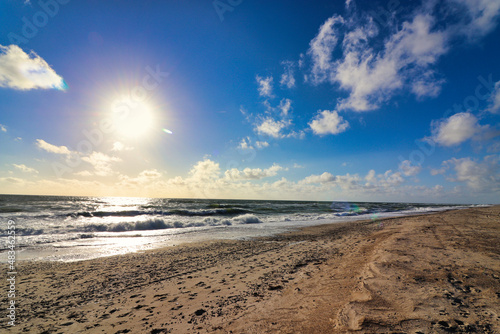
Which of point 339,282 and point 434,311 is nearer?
point 434,311

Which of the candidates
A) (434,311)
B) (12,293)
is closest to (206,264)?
(12,293)

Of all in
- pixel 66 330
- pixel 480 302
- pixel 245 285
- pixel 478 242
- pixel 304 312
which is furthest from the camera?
pixel 478 242

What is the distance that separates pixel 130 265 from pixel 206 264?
10.1ft

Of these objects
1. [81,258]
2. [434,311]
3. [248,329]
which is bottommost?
[81,258]

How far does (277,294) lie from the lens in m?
5.11

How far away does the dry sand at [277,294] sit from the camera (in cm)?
344

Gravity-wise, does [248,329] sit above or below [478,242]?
below

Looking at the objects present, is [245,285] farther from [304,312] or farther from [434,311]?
[434,311]

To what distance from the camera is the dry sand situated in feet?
11.3

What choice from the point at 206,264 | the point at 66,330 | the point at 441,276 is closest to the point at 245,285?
the point at 206,264

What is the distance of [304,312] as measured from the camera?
4.04 m

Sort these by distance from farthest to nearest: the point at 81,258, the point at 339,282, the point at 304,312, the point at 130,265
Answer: the point at 81,258 → the point at 130,265 → the point at 339,282 → the point at 304,312

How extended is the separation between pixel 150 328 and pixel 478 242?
1117 cm

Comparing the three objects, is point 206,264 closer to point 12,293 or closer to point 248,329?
point 248,329
